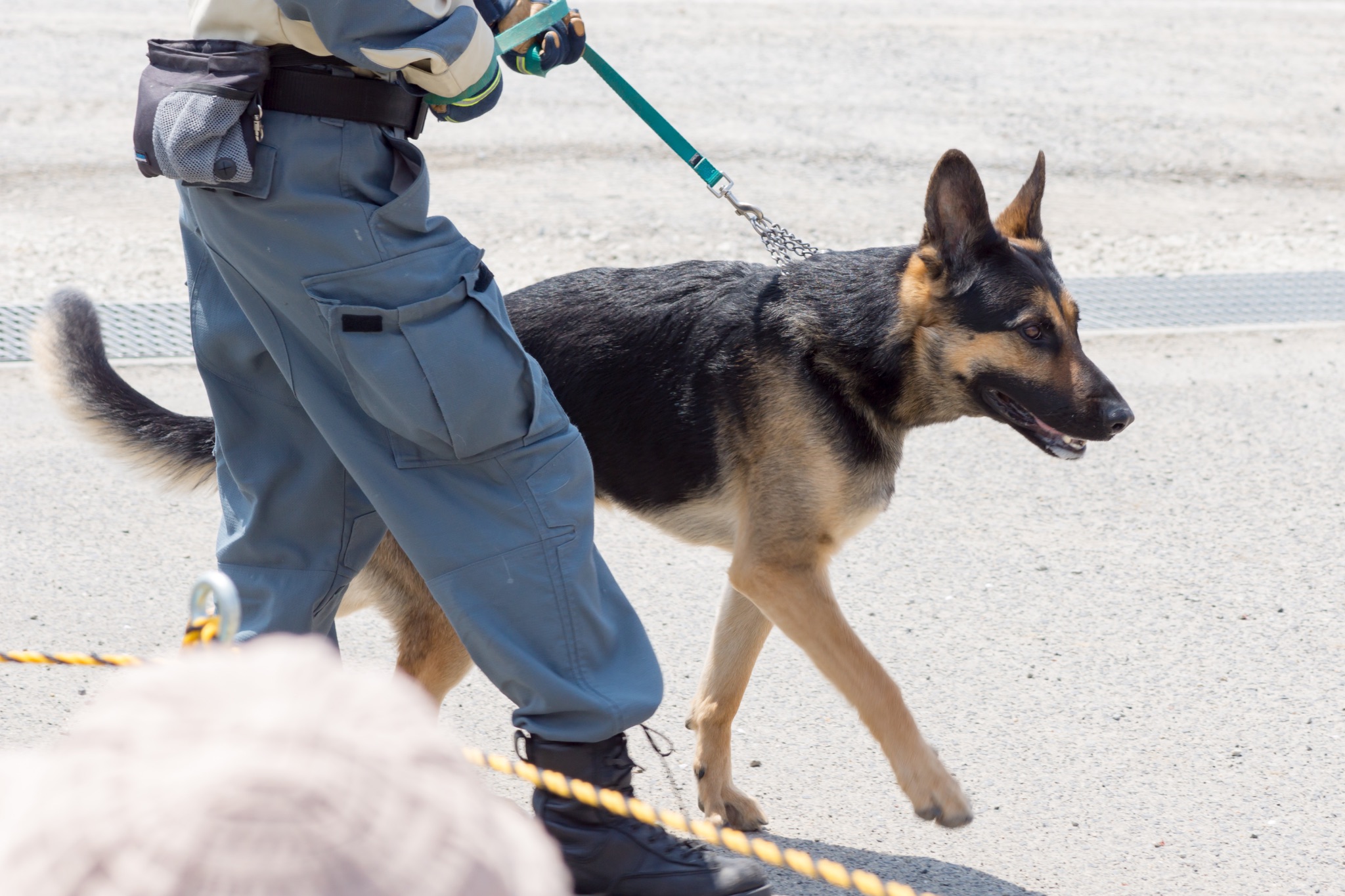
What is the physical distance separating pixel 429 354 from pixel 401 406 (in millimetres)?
96

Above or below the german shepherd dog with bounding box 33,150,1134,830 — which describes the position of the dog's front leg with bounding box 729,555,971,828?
below

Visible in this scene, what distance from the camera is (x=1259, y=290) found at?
6395 millimetres

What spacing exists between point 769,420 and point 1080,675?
44.8 inches

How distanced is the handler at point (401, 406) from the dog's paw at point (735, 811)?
47cm

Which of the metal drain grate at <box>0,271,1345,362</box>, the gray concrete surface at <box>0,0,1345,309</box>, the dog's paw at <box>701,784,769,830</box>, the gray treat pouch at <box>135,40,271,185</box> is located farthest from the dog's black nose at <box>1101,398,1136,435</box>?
the gray concrete surface at <box>0,0,1345,309</box>

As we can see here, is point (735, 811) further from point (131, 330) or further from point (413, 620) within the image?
point (131, 330)

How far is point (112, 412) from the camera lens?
285cm

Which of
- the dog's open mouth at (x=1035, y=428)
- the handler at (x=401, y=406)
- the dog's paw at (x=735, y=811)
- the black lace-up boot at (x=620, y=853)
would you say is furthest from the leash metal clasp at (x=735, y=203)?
the black lace-up boot at (x=620, y=853)

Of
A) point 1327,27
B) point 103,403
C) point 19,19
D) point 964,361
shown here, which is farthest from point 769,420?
point 1327,27

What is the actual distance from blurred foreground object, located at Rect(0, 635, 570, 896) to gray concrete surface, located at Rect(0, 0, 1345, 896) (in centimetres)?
206

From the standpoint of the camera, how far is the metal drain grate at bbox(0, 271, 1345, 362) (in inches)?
216

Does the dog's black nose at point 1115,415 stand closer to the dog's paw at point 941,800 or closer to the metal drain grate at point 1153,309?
the dog's paw at point 941,800

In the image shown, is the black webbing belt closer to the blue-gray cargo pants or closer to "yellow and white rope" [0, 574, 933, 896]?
the blue-gray cargo pants

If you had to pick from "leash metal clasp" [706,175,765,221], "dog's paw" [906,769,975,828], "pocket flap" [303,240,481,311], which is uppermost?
"pocket flap" [303,240,481,311]
